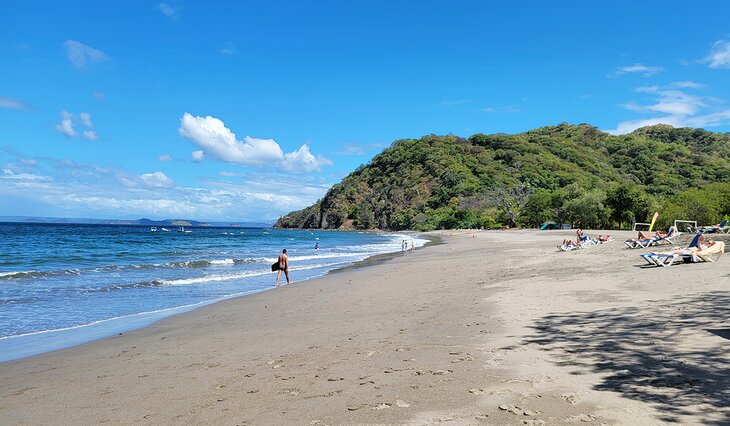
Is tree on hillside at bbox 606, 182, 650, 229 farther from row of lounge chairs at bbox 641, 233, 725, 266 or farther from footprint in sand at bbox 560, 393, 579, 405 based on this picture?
footprint in sand at bbox 560, 393, 579, 405

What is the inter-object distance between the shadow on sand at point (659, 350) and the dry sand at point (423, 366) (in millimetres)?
23

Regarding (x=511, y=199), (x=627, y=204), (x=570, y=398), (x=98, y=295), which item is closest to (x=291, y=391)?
(x=570, y=398)

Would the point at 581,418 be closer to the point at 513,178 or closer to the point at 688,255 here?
the point at 688,255

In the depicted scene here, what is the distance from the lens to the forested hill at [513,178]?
323 feet

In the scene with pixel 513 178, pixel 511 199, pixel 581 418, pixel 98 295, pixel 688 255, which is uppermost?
pixel 513 178

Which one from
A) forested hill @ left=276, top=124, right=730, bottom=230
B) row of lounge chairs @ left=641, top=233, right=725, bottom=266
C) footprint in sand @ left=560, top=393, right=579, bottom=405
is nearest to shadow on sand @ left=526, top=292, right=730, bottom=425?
footprint in sand @ left=560, top=393, right=579, bottom=405

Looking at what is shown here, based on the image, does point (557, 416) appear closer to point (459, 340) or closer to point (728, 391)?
point (728, 391)

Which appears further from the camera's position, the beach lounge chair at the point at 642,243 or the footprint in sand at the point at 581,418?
the beach lounge chair at the point at 642,243

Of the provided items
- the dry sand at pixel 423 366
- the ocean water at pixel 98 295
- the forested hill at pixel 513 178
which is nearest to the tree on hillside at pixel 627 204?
the forested hill at pixel 513 178

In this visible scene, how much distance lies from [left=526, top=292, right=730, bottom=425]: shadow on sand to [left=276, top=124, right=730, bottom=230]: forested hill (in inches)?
2794

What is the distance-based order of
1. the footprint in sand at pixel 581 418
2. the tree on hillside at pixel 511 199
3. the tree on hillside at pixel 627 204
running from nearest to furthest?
the footprint in sand at pixel 581 418
the tree on hillside at pixel 627 204
the tree on hillside at pixel 511 199

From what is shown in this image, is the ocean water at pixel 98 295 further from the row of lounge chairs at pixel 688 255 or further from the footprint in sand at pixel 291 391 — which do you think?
the row of lounge chairs at pixel 688 255

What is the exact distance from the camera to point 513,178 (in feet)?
456

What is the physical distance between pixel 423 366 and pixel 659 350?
2.88 metres
